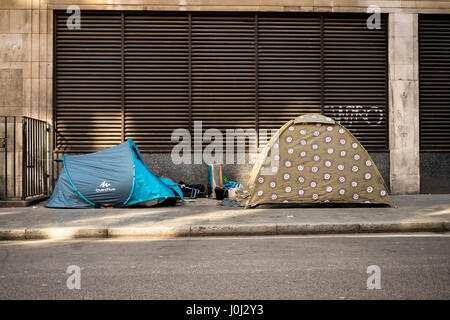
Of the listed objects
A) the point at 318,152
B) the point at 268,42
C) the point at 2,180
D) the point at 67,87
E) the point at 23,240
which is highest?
the point at 268,42

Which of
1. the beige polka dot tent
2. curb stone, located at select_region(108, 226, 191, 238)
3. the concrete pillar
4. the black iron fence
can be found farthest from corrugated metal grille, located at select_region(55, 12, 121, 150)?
the concrete pillar

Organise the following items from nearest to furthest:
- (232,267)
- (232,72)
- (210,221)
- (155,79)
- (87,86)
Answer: (232,267) → (210,221) → (87,86) → (155,79) → (232,72)

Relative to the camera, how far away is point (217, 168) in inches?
404

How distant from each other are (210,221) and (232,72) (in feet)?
17.9

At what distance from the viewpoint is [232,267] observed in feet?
14.4

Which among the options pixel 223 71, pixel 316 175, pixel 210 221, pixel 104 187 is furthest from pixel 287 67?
pixel 104 187

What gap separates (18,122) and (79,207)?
382 cm

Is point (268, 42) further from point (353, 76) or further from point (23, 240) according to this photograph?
point (23, 240)

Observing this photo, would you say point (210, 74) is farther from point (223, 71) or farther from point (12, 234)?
point (12, 234)

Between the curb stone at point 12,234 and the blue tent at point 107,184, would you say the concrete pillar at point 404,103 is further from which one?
the curb stone at point 12,234

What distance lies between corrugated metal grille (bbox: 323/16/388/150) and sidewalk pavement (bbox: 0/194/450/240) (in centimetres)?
367

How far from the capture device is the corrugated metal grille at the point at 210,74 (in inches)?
421
